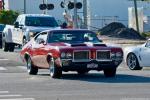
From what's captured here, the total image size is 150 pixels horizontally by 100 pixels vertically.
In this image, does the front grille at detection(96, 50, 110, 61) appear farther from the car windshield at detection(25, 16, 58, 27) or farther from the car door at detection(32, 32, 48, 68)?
the car windshield at detection(25, 16, 58, 27)

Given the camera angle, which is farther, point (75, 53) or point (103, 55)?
point (103, 55)

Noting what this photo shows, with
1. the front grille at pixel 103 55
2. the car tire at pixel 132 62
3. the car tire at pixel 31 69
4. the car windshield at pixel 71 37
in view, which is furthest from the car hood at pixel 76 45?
the car tire at pixel 132 62

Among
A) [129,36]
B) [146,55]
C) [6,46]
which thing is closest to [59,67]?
[146,55]

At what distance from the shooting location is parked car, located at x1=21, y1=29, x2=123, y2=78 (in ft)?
62.0

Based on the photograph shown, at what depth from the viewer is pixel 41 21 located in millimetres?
32875

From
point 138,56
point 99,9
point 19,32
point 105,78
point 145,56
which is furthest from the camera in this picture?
point 99,9

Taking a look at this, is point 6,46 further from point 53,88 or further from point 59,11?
point 59,11

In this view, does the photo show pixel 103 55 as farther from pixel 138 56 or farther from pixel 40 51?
pixel 138 56

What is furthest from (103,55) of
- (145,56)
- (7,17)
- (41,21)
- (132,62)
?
(7,17)

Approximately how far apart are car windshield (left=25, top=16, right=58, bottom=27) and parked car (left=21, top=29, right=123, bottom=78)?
1194 centimetres

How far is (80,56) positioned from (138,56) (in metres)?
4.53

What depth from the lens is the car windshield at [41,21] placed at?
32625 mm

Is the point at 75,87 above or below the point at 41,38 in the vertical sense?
below

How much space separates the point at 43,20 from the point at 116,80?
582 inches
